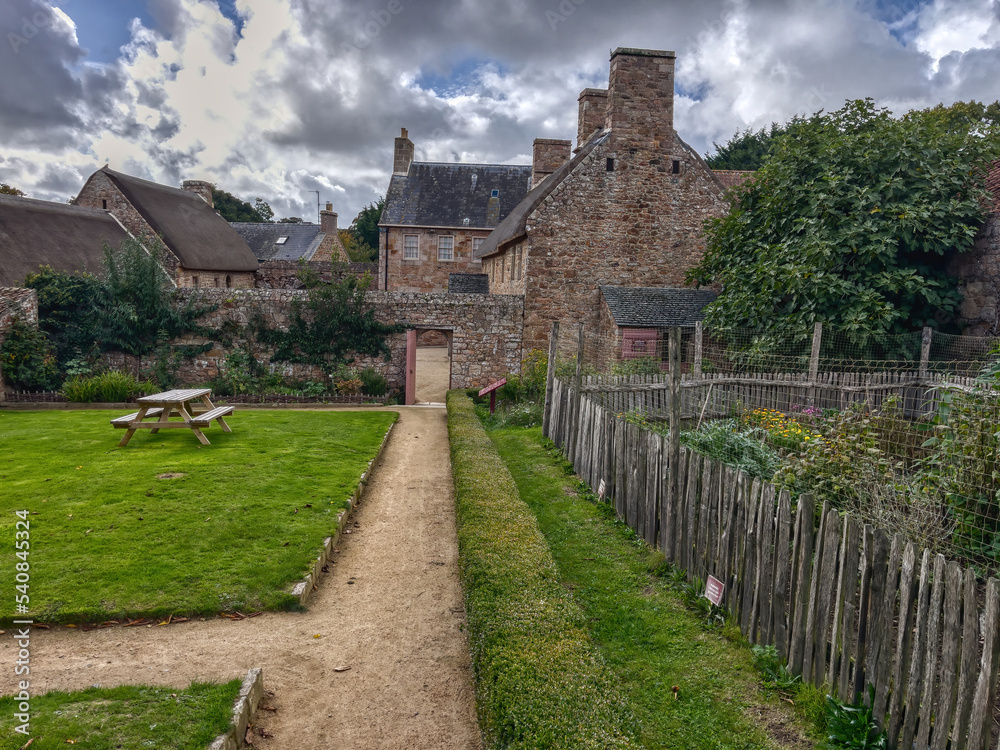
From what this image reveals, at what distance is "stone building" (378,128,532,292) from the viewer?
115 feet

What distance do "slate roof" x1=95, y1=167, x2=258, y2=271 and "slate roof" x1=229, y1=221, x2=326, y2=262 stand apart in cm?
1173

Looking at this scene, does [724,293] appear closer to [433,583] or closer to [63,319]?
[433,583]

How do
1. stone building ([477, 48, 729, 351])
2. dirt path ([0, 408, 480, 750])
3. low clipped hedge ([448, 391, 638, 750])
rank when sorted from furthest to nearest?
stone building ([477, 48, 729, 351]) < dirt path ([0, 408, 480, 750]) < low clipped hedge ([448, 391, 638, 750])

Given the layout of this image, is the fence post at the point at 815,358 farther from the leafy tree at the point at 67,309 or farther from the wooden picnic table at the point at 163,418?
the leafy tree at the point at 67,309

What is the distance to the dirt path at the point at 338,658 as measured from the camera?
14.0 ft

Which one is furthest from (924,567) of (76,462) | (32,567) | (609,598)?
(76,462)

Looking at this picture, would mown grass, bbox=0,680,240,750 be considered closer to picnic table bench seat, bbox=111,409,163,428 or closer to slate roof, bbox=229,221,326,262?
picnic table bench seat, bbox=111,409,163,428

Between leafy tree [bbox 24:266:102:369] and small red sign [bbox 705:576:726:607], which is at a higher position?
leafy tree [bbox 24:266:102:369]

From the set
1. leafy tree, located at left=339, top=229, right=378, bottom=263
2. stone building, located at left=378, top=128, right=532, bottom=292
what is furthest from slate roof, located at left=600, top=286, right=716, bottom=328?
leafy tree, located at left=339, top=229, right=378, bottom=263

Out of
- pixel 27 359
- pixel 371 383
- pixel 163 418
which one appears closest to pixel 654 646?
pixel 163 418

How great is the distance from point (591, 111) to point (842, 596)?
2154cm

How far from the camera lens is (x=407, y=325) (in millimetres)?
19031

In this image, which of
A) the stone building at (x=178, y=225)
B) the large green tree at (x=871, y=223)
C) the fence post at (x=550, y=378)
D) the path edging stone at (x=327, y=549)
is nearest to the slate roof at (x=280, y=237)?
the stone building at (x=178, y=225)

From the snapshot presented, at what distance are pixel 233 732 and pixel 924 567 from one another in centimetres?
412
